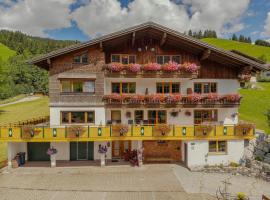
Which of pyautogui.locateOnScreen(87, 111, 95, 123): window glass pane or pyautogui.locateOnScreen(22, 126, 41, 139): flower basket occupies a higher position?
pyautogui.locateOnScreen(87, 111, 95, 123): window glass pane

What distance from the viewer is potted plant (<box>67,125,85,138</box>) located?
18.6 meters

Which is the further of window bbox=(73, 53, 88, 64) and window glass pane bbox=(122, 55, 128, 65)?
window glass pane bbox=(122, 55, 128, 65)

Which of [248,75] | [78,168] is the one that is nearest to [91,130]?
[78,168]

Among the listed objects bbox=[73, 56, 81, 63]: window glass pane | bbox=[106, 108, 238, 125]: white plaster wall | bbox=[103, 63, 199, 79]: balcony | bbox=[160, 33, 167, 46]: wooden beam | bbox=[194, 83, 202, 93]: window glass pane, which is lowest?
bbox=[106, 108, 238, 125]: white plaster wall

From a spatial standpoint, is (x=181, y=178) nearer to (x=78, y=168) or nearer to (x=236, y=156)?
(x=236, y=156)

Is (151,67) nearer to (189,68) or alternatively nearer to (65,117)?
(189,68)

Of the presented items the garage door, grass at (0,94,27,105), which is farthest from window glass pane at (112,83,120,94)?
grass at (0,94,27,105)

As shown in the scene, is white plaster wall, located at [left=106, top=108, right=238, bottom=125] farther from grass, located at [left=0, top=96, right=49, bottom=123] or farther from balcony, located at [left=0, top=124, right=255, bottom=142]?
grass, located at [left=0, top=96, right=49, bottom=123]

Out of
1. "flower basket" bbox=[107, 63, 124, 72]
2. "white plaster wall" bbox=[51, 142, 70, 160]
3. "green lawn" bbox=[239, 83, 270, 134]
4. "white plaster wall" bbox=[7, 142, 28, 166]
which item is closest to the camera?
"white plaster wall" bbox=[7, 142, 28, 166]

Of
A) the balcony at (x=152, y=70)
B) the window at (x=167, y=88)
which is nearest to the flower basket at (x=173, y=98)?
the window at (x=167, y=88)

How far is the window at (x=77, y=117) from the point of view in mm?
20297

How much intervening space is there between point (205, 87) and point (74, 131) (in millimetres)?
12523

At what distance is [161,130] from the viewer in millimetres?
19047

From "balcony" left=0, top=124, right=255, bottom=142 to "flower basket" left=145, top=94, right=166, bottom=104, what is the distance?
217cm
